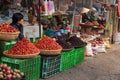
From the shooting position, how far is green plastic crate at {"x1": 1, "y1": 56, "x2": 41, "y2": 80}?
6.83m

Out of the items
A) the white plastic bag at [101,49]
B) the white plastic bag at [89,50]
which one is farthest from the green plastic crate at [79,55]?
the white plastic bag at [101,49]

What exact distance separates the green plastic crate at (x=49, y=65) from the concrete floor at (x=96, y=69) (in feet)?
0.44

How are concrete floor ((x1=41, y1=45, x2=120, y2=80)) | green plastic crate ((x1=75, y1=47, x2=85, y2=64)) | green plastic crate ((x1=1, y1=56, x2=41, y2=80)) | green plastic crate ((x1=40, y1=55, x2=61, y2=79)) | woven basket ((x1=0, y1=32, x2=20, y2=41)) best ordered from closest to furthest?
green plastic crate ((x1=1, y1=56, x2=41, y2=80)) → woven basket ((x1=0, y1=32, x2=20, y2=41)) → green plastic crate ((x1=40, y1=55, x2=61, y2=79)) → concrete floor ((x1=41, y1=45, x2=120, y2=80)) → green plastic crate ((x1=75, y1=47, x2=85, y2=64))

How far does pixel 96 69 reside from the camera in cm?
944

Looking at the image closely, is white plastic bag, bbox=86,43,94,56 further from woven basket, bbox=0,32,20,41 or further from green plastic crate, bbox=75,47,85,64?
woven basket, bbox=0,32,20,41

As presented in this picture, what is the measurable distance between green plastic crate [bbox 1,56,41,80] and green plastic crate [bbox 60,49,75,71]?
3.81 ft

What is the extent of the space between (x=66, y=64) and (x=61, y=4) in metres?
3.62

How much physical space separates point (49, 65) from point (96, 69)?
1975 millimetres

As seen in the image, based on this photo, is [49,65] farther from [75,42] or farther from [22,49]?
[75,42]

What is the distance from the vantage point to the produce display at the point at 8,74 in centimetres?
597

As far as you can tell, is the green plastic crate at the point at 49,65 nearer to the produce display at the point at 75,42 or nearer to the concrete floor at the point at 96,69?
the concrete floor at the point at 96,69

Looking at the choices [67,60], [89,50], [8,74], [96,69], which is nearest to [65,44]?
[67,60]

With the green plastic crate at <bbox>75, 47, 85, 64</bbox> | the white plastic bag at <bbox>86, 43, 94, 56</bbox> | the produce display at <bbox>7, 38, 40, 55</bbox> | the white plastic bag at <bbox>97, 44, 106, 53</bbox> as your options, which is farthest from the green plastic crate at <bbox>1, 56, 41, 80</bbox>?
the white plastic bag at <bbox>97, 44, 106, 53</bbox>

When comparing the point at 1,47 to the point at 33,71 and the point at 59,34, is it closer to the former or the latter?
the point at 33,71
